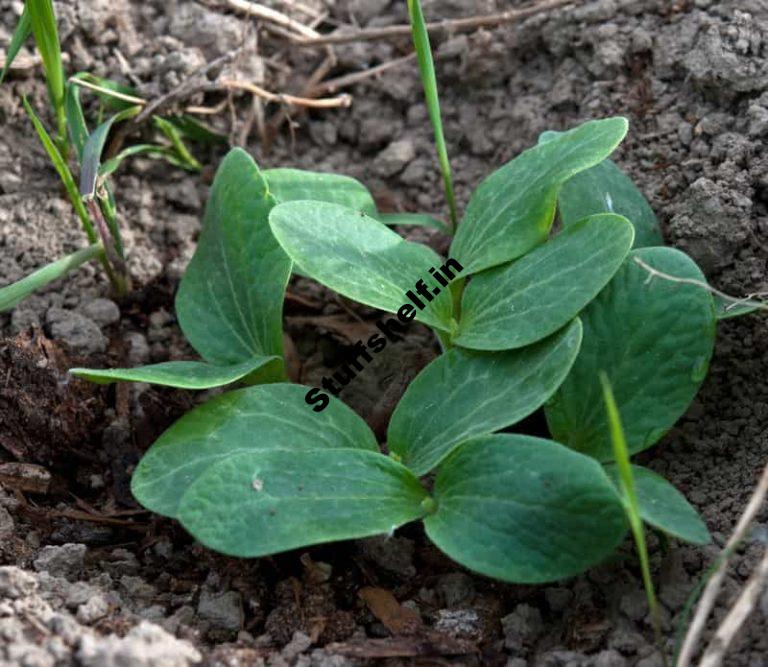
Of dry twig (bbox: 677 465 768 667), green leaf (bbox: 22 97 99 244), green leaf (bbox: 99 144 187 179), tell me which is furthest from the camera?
green leaf (bbox: 99 144 187 179)

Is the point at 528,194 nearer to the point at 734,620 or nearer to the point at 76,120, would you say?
the point at 734,620

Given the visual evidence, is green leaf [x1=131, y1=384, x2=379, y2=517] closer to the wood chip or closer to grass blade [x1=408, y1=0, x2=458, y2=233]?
the wood chip

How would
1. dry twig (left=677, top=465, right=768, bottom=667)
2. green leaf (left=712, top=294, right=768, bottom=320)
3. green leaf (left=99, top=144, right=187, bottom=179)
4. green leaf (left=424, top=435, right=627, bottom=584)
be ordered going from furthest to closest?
1. green leaf (left=99, top=144, right=187, bottom=179)
2. green leaf (left=712, top=294, right=768, bottom=320)
3. green leaf (left=424, top=435, right=627, bottom=584)
4. dry twig (left=677, top=465, right=768, bottom=667)

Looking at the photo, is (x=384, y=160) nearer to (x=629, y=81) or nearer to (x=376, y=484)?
(x=629, y=81)

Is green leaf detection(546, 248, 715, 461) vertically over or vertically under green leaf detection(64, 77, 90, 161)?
under

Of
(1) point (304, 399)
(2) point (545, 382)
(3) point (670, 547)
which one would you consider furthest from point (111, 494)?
(3) point (670, 547)

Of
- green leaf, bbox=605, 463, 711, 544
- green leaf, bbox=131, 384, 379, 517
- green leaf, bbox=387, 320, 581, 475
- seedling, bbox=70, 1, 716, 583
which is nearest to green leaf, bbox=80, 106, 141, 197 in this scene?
seedling, bbox=70, 1, 716, 583
